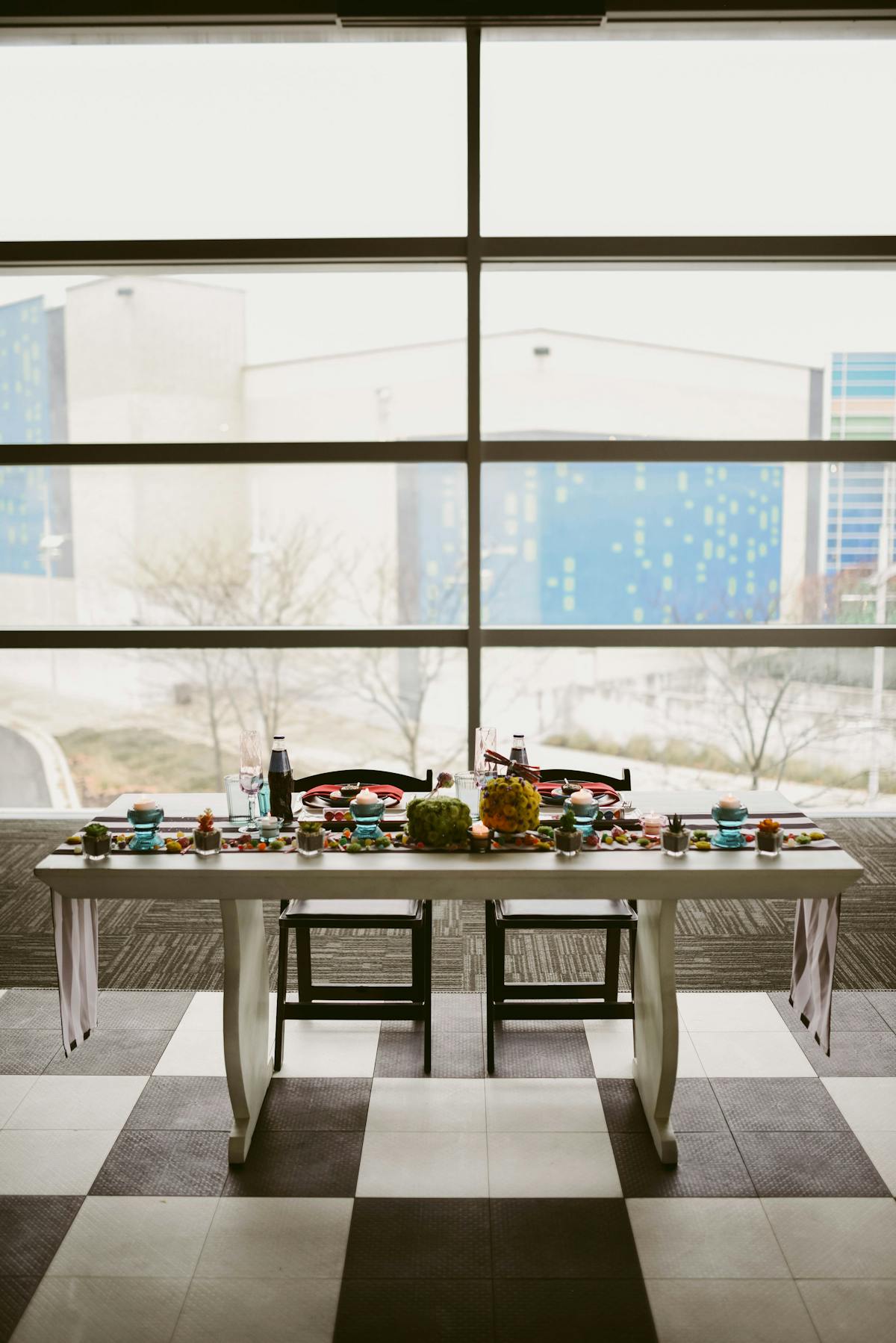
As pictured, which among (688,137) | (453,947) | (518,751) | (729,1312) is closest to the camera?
(729,1312)

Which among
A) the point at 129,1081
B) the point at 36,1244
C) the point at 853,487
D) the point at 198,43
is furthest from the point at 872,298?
the point at 36,1244

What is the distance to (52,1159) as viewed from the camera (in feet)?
8.32

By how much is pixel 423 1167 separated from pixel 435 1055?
1.70ft

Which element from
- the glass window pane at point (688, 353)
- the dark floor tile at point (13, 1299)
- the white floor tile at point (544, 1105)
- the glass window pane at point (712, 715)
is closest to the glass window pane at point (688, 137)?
the glass window pane at point (688, 353)

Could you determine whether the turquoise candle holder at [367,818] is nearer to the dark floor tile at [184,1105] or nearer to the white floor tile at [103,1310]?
the dark floor tile at [184,1105]

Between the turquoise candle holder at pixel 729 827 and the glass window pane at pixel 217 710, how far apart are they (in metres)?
2.49

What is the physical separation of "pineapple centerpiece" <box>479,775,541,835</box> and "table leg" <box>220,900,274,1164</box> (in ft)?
2.13

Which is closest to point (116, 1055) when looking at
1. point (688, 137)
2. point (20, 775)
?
point (20, 775)

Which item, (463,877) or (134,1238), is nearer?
(134,1238)

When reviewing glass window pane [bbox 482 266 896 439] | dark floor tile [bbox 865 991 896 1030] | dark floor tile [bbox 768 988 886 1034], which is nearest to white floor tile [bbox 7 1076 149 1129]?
dark floor tile [bbox 768 988 886 1034]

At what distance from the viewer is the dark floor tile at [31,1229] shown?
2184mm

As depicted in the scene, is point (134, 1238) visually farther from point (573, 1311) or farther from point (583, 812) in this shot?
point (583, 812)

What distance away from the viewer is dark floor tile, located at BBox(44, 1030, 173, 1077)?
2.91m

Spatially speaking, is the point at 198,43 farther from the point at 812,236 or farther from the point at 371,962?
the point at 371,962
